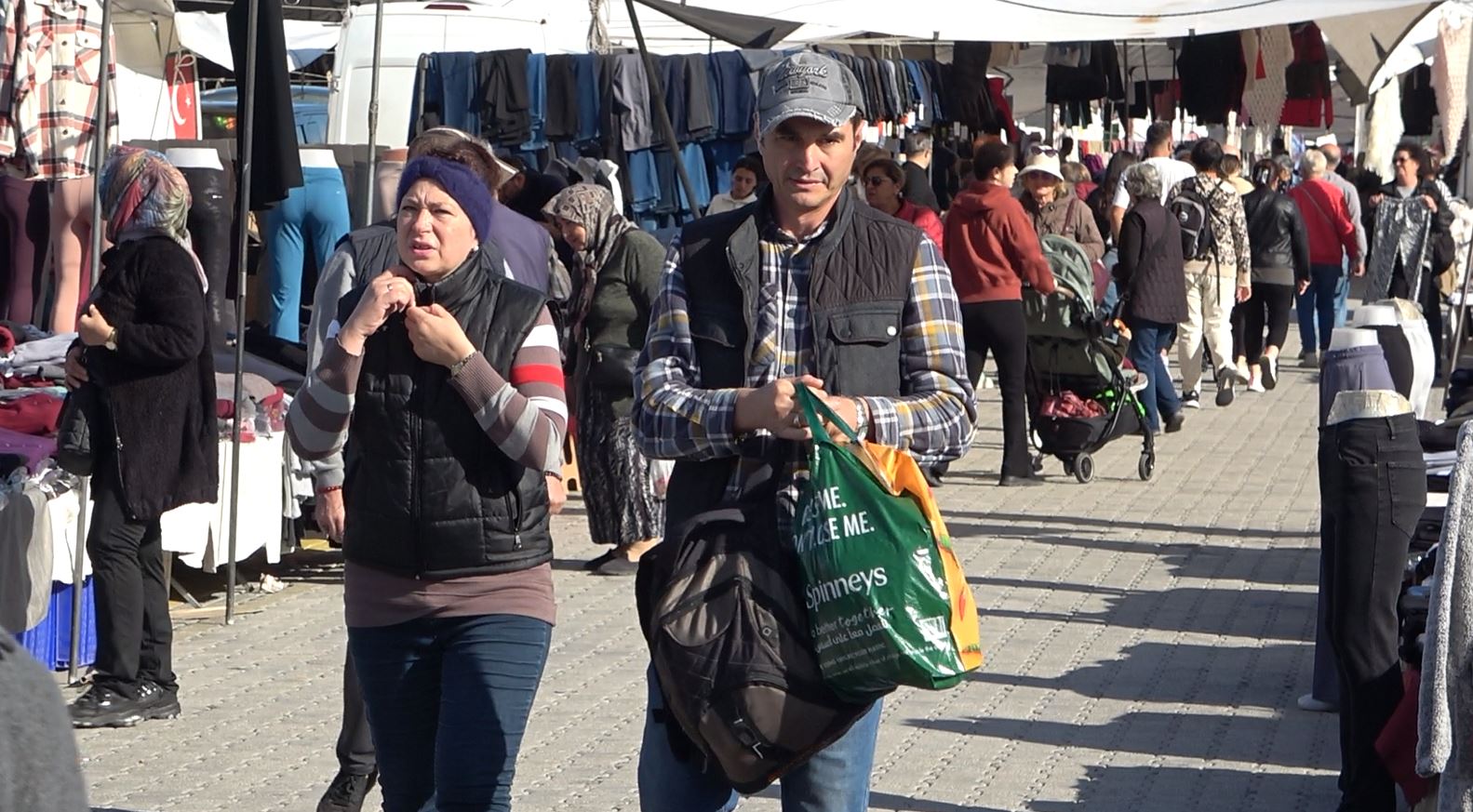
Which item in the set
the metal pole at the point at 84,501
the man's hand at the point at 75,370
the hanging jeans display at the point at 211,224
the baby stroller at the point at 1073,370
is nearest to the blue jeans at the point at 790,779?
the man's hand at the point at 75,370

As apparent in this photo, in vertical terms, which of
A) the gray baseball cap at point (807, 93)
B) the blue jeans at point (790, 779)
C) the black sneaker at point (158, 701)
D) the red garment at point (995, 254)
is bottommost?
the black sneaker at point (158, 701)

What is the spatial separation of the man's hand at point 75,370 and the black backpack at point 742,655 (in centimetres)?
387

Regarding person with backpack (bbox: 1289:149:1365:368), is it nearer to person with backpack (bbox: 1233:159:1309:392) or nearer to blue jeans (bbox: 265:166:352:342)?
person with backpack (bbox: 1233:159:1309:392)

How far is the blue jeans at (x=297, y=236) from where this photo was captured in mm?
11641

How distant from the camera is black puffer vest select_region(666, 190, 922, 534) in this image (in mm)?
3586

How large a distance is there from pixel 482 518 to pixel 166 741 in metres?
3.02

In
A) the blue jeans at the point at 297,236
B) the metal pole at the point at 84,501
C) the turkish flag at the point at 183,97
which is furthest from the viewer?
the turkish flag at the point at 183,97

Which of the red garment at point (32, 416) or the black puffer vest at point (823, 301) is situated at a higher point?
A: the black puffer vest at point (823, 301)

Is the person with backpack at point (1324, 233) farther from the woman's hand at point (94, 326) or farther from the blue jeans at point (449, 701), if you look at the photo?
the blue jeans at point (449, 701)

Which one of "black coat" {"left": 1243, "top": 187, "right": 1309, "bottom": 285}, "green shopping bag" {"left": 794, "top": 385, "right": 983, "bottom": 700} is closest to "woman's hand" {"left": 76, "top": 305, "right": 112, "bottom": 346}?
"green shopping bag" {"left": 794, "top": 385, "right": 983, "bottom": 700}

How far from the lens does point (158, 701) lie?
696 centimetres

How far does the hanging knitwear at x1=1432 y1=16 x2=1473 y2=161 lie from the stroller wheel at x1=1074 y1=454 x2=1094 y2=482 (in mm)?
4279

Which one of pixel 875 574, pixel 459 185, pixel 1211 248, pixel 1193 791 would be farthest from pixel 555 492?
pixel 1211 248

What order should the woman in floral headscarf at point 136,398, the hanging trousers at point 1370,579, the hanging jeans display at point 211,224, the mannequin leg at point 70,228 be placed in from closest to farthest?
the hanging trousers at point 1370,579 < the woman in floral headscarf at point 136,398 < the hanging jeans display at point 211,224 < the mannequin leg at point 70,228
